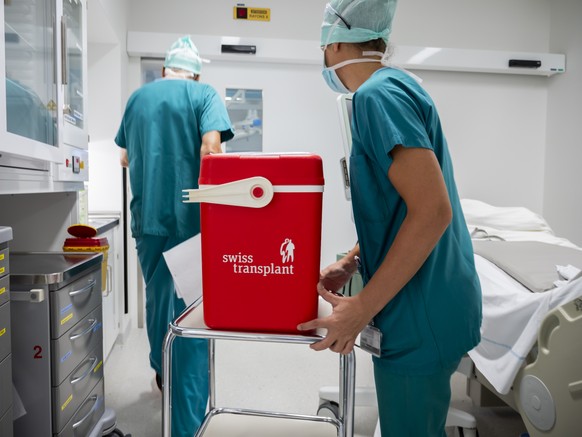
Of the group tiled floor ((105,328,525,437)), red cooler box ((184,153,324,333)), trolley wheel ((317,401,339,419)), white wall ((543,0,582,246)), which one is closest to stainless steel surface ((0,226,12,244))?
red cooler box ((184,153,324,333))

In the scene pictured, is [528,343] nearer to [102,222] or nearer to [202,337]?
[202,337]

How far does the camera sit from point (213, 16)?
3551 mm

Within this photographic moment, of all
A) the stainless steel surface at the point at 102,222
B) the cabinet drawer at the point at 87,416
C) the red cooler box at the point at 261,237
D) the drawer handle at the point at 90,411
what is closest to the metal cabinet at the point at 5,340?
the cabinet drawer at the point at 87,416

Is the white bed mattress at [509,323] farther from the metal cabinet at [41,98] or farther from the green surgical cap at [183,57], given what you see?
the metal cabinet at [41,98]

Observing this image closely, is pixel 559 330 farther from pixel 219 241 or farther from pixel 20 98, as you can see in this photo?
pixel 20 98

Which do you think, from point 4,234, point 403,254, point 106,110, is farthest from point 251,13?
point 403,254

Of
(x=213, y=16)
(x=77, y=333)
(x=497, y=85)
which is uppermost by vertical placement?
(x=213, y=16)

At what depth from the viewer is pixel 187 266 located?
4.33 feet

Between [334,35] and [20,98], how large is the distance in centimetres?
102

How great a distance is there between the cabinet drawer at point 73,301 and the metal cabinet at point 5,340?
25cm

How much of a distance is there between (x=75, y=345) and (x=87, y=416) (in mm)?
307

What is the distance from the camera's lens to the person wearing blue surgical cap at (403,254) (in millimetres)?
866

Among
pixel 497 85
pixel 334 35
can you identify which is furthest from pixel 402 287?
pixel 497 85

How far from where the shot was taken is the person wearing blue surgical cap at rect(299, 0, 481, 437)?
0.87m
